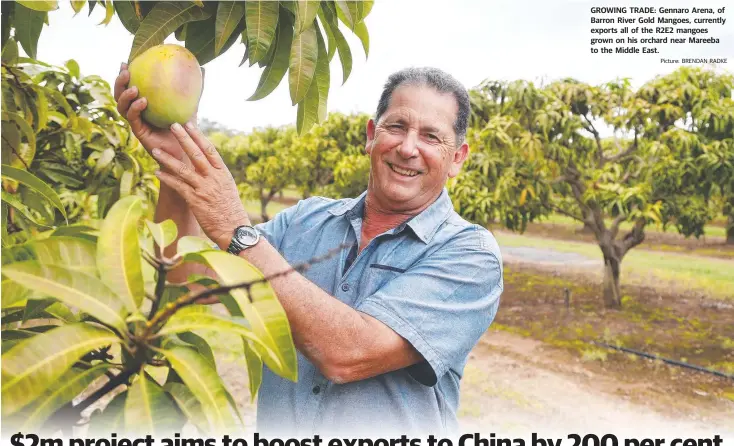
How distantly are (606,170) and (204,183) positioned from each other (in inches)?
211

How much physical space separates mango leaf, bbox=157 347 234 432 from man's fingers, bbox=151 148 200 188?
1.31 feet

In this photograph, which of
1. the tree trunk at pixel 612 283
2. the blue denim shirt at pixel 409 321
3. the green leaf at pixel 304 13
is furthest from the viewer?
the tree trunk at pixel 612 283

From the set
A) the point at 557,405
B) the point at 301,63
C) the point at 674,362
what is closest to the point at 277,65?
the point at 301,63

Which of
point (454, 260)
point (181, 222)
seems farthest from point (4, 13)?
point (454, 260)

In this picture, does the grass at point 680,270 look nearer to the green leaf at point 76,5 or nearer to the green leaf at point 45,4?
the green leaf at point 76,5

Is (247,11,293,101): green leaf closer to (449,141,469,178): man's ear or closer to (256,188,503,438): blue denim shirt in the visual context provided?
(256,188,503,438): blue denim shirt

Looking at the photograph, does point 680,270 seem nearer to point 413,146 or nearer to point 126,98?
point 413,146

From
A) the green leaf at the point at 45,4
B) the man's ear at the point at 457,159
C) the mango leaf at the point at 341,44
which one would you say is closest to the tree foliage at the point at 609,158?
the man's ear at the point at 457,159

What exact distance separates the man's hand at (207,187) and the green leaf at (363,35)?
0.35m

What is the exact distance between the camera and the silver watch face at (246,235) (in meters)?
0.94

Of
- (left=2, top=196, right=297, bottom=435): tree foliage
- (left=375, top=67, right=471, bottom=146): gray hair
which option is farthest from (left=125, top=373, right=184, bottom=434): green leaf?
(left=375, top=67, right=471, bottom=146): gray hair

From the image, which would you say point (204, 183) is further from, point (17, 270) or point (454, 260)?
point (454, 260)

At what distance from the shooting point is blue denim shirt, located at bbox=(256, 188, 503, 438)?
1.17m

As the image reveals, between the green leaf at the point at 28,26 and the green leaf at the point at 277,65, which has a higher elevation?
the green leaf at the point at 28,26
